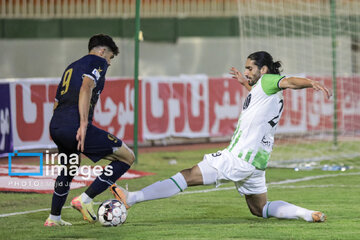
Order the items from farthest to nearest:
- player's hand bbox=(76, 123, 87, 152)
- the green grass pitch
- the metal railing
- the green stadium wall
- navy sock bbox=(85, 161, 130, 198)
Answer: the green stadium wall
the metal railing
navy sock bbox=(85, 161, 130, 198)
player's hand bbox=(76, 123, 87, 152)
the green grass pitch

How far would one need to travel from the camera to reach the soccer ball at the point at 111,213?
7754 millimetres

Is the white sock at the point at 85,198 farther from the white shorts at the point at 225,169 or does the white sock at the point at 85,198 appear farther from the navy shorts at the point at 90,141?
the white shorts at the point at 225,169

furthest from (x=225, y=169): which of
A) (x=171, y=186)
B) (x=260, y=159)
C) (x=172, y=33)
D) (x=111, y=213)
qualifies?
(x=172, y=33)

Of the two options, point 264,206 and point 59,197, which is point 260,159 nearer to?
point 264,206

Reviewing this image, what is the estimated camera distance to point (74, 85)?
26.1ft

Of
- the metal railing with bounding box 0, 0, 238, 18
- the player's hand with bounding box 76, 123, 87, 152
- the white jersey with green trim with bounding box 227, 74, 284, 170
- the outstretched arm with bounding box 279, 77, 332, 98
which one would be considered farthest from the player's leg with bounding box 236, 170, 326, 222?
the metal railing with bounding box 0, 0, 238, 18

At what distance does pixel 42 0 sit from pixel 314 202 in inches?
512

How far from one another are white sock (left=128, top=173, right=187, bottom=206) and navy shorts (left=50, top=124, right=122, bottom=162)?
0.51 meters

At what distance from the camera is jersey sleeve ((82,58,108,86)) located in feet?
25.7

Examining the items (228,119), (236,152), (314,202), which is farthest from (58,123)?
(228,119)

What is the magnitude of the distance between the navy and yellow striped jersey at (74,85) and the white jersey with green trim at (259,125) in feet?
4.81

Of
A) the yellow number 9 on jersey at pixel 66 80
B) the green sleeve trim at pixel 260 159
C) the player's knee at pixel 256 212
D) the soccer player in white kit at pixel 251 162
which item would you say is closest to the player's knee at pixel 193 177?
the soccer player in white kit at pixel 251 162

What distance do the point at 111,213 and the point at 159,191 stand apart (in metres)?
0.50

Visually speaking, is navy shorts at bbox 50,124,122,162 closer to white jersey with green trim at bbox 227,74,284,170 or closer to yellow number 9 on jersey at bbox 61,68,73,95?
yellow number 9 on jersey at bbox 61,68,73,95
